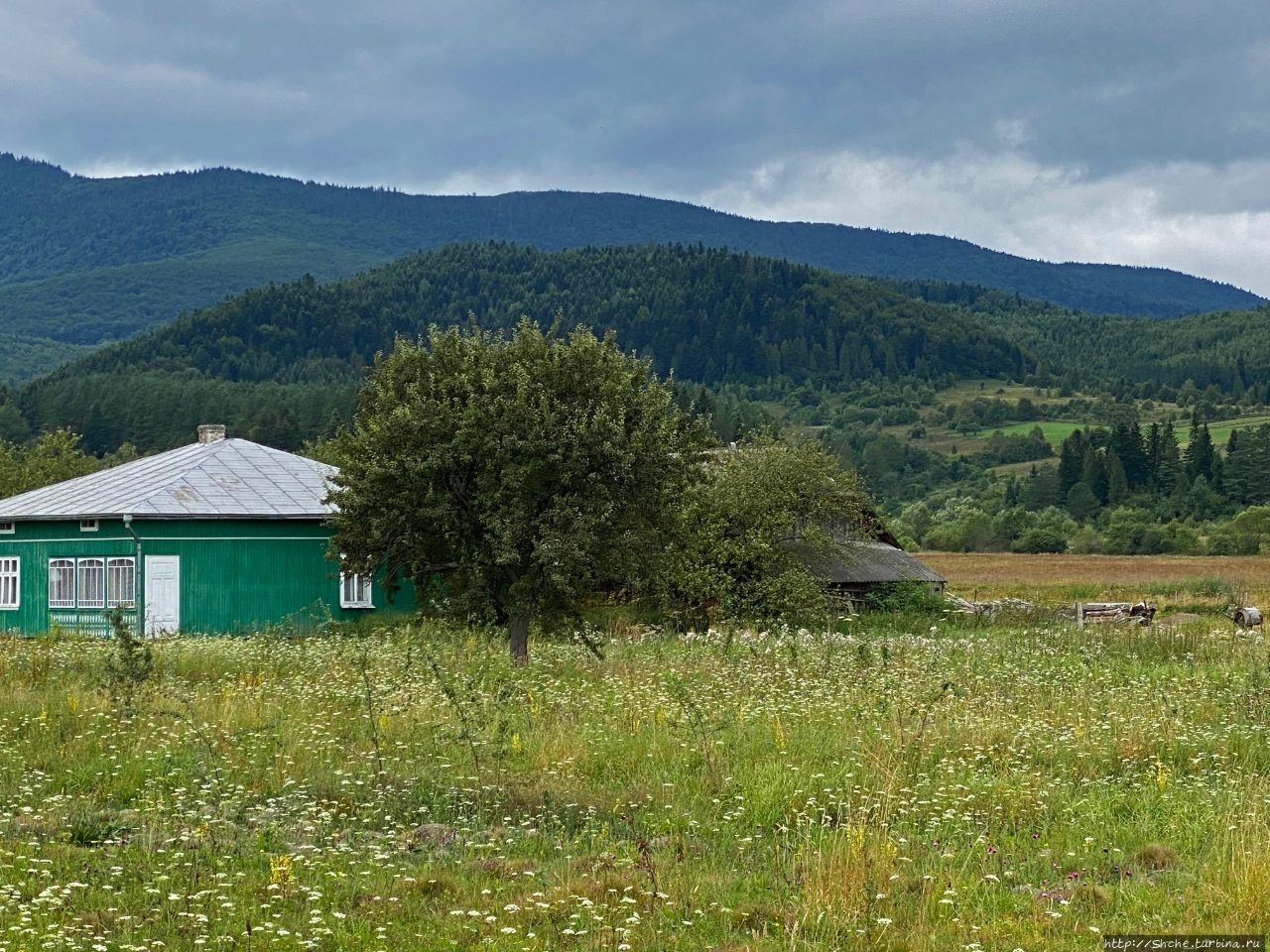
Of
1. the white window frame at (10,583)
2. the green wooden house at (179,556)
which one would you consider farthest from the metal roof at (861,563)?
the white window frame at (10,583)

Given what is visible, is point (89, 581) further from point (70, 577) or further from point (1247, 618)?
point (1247, 618)

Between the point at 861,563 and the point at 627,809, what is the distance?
3255cm

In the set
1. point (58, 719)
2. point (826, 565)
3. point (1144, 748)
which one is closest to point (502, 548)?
point (58, 719)

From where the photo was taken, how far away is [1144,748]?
12555 millimetres

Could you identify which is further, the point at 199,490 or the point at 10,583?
the point at 10,583

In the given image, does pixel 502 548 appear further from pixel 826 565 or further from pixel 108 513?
pixel 826 565

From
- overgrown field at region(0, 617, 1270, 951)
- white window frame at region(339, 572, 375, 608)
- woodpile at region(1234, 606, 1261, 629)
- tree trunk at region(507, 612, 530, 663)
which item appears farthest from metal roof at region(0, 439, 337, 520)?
woodpile at region(1234, 606, 1261, 629)

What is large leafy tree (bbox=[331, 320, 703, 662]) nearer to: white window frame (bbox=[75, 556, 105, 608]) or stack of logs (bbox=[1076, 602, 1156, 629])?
white window frame (bbox=[75, 556, 105, 608])

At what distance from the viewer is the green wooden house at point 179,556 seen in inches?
1296

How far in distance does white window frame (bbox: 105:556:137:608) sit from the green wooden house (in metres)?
0.02

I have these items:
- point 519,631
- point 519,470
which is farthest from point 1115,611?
point 519,470

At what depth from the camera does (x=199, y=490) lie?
34.2 m

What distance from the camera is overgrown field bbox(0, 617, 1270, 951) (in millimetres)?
7727

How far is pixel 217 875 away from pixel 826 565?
3255 centimetres
